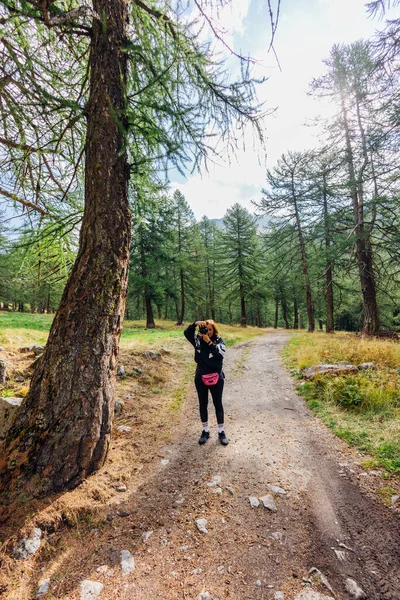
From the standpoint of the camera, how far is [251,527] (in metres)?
2.53

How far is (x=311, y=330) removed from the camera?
1905 centimetres

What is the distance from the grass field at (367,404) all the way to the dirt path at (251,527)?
0.42 meters

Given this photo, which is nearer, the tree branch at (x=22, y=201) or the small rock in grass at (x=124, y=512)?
the small rock in grass at (x=124, y=512)

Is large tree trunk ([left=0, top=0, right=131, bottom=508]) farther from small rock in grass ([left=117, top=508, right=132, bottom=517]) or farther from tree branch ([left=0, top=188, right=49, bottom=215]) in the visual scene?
tree branch ([left=0, top=188, right=49, bottom=215])

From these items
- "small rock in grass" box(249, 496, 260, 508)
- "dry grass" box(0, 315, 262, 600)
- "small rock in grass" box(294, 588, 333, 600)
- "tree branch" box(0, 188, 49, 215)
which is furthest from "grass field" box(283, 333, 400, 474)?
"tree branch" box(0, 188, 49, 215)

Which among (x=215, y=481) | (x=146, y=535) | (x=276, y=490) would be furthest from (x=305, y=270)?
(x=146, y=535)

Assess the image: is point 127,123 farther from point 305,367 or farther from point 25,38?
point 305,367

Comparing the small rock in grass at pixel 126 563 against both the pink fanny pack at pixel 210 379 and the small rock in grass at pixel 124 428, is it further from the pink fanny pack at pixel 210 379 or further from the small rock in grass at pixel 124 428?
the pink fanny pack at pixel 210 379

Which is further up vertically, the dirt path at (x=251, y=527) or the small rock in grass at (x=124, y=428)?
the small rock in grass at (x=124, y=428)

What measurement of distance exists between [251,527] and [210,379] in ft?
6.58

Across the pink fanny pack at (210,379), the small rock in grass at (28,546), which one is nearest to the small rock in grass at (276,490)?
the pink fanny pack at (210,379)

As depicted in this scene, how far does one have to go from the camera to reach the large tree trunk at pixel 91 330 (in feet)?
9.29

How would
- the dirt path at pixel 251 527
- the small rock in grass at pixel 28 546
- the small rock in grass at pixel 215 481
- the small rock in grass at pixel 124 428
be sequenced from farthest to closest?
the small rock in grass at pixel 124 428 < the small rock in grass at pixel 215 481 < the small rock in grass at pixel 28 546 < the dirt path at pixel 251 527

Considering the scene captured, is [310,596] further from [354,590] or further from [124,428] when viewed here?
[124,428]
